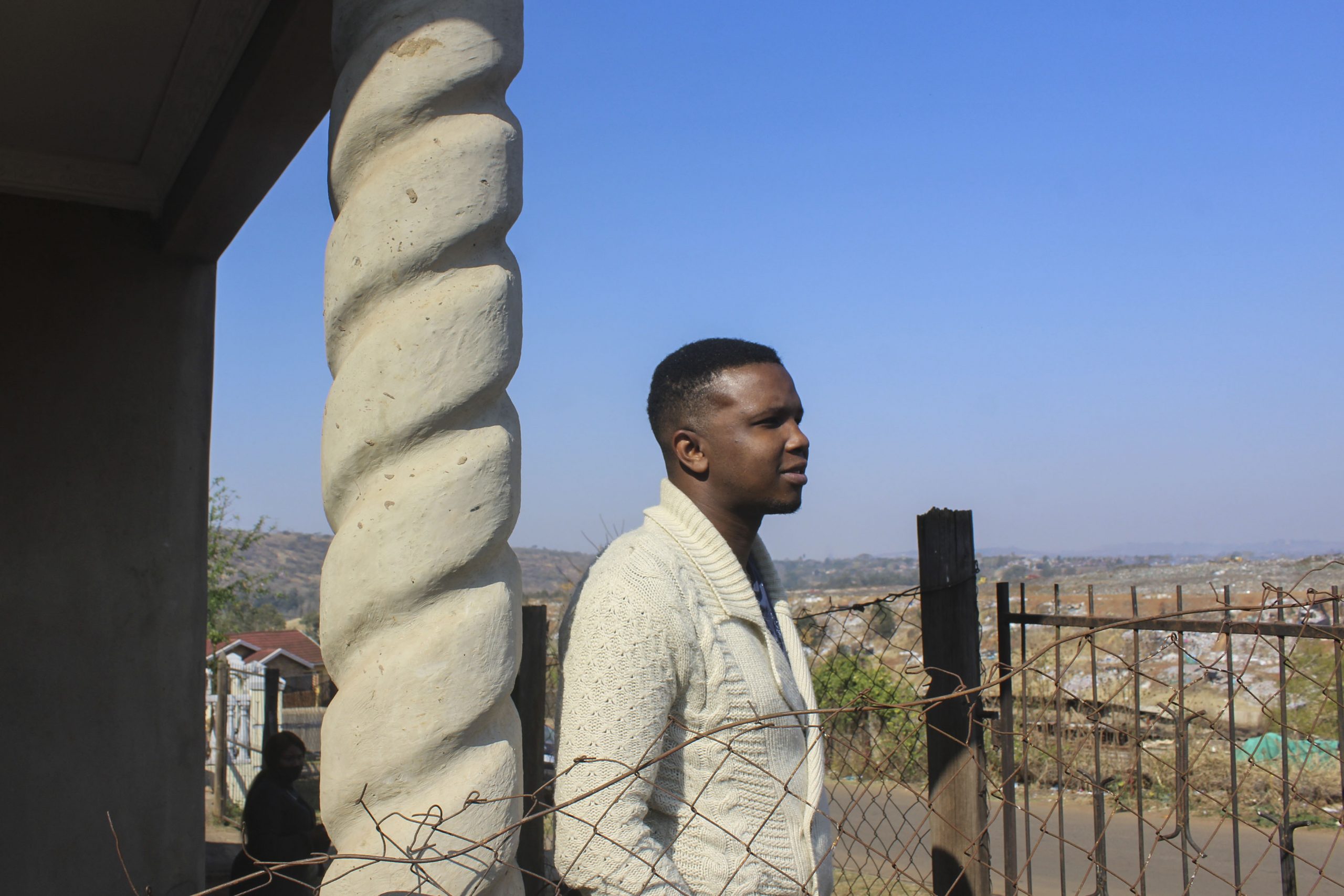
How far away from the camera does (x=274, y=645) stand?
2564 centimetres

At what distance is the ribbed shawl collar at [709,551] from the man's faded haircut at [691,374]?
0.14 meters

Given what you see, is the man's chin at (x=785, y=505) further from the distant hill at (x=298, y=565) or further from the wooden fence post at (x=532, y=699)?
the distant hill at (x=298, y=565)

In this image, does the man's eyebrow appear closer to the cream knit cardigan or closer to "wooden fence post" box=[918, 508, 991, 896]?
the cream knit cardigan

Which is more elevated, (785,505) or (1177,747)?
(785,505)

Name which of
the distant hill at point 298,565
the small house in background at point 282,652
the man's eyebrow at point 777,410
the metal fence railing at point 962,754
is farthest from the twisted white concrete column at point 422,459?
the distant hill at point 298,565

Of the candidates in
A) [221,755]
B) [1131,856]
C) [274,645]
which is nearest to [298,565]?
[274,645]

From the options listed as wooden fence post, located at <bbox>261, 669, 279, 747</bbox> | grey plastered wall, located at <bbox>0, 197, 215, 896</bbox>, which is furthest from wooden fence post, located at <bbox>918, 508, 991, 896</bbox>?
wooden fence post, located at <bbox>261, 669, 279, 747</bbox>

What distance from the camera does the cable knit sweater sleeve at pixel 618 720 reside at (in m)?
1.51

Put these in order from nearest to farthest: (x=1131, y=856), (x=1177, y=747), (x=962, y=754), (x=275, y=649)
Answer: (x=1177, y=747) < (x=962, y=754) < (x=1131, y=856) < (x=275, y=649)

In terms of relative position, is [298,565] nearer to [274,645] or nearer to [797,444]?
[274,645]

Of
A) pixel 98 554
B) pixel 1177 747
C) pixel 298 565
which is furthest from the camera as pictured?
pixel 298 565

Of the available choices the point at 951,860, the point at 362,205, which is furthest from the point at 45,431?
the point at 951,860

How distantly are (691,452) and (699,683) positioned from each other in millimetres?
470

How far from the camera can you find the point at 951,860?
2352mm
